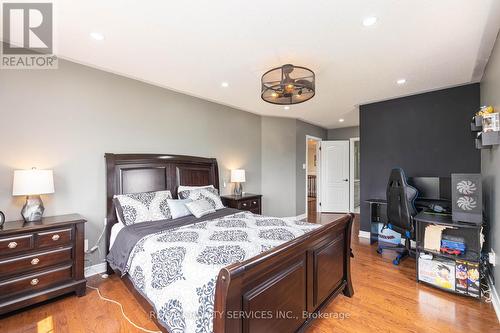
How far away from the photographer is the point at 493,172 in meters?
2.33

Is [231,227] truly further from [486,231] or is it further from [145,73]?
[486,231]

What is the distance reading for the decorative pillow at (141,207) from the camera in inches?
102

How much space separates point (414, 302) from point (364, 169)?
8.08 feet

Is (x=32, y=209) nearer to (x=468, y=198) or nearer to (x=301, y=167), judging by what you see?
(x=468, y=198)

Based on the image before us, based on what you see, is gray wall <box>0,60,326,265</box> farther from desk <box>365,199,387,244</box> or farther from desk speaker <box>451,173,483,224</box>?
desk speaker <box>451,173,483,224</box>

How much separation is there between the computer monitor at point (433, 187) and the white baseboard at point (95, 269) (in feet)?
15.0

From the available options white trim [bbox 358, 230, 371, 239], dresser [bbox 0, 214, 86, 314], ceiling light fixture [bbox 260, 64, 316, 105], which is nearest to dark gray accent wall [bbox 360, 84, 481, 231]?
white trim [bbox 358, 230, 371, 239]

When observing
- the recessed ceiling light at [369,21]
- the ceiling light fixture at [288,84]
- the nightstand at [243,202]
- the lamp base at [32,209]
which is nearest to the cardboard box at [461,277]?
the ceiling light fixture at [288,84]

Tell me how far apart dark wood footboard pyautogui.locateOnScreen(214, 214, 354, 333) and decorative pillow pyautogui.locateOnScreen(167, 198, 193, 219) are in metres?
1.70

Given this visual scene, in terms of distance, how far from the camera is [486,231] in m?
2.58

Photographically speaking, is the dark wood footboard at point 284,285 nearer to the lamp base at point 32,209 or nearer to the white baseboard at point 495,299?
the white baseboard at point 495,299

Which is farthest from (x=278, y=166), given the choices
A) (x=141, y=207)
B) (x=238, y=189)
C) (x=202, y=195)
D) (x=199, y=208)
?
(x=141, y=207)

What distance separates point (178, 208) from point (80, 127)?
4.95 feet

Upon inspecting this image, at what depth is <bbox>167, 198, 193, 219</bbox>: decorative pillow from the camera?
281cm
